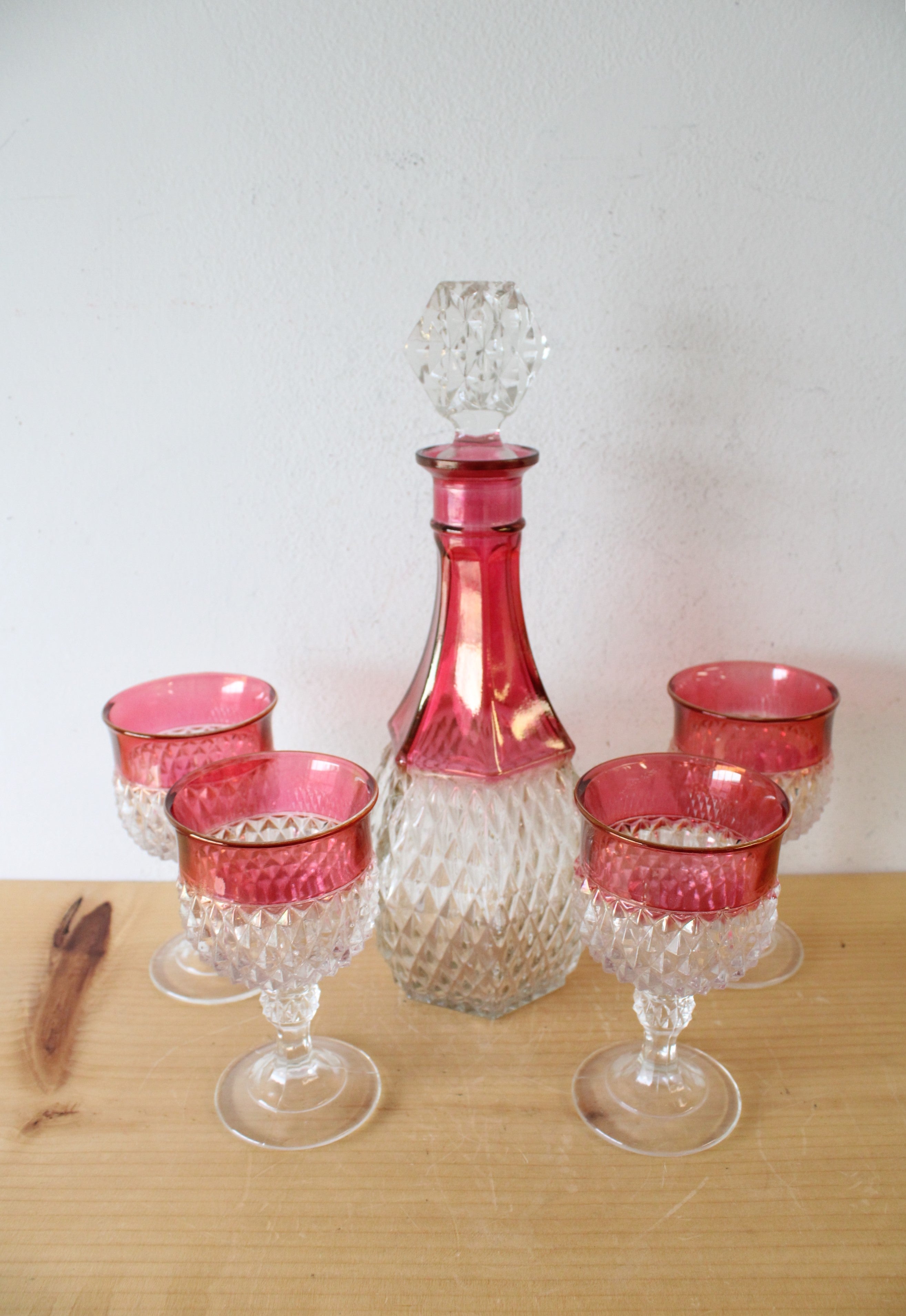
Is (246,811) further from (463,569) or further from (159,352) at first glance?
(159,352)

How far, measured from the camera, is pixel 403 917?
Result: 62 centimetres

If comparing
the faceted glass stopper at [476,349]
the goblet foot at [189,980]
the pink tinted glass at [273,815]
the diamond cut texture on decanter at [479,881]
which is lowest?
the goblet foot at [189,980]

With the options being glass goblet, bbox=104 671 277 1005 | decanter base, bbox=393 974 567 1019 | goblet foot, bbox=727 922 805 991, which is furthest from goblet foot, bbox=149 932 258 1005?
goblet foot, bbox=727 922 805 991

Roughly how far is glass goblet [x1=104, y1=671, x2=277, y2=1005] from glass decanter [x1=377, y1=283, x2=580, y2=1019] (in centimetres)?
11

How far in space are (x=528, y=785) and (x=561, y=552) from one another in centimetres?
19

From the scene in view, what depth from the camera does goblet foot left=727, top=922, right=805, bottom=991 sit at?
663 millimetres

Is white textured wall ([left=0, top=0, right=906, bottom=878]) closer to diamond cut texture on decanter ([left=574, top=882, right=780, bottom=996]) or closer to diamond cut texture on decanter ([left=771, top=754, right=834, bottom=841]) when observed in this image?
diamond cut texture on decanter ([left=771, top=754, right=834, bottom=841])

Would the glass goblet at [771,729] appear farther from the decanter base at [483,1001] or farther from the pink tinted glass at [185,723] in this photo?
the pink tinted glass at [185,723]

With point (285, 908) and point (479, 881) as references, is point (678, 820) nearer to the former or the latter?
point (479, 881)

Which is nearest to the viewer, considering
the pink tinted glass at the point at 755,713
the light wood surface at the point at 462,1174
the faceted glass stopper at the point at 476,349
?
the light wood surface at the point at 462,1174

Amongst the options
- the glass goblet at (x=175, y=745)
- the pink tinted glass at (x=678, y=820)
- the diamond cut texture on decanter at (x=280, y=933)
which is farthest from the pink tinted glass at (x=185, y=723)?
the pink tinted glass at (x=678, y=820)

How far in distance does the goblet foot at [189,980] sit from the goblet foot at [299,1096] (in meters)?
0.07

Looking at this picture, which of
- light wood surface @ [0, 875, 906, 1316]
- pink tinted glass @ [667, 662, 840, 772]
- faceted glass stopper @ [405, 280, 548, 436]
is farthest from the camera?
pink tinted glass @ [667, 662, 840, 772]

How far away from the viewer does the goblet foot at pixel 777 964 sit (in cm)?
66
